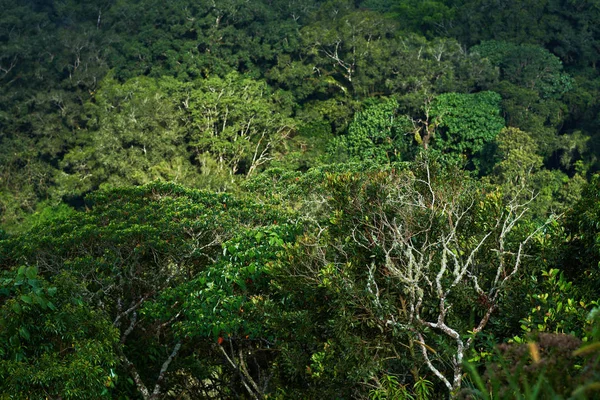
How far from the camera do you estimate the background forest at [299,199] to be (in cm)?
780

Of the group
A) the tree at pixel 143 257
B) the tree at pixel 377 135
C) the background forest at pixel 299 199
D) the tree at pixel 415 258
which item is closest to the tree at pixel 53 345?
the background forest at pixel 299 199

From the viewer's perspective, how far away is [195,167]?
34.8 meters

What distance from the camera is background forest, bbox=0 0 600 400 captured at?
7.80 meters

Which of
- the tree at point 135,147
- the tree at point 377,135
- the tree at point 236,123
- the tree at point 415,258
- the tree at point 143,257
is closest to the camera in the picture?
the tree at point 415,258

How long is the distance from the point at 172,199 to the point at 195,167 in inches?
799

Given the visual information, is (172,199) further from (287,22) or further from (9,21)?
(9,21)

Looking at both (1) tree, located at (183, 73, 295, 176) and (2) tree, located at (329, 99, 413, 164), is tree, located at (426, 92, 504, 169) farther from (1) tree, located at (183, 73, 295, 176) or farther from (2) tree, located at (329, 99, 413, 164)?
(1) tree, located at (183, 73, 295, 176)

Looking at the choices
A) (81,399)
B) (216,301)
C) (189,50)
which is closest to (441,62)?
(189,50)

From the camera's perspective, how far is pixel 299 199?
1973 centimetres

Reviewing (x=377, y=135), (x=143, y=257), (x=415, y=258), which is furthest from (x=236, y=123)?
(x=415, y=258)

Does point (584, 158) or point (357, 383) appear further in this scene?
point (584, 158)

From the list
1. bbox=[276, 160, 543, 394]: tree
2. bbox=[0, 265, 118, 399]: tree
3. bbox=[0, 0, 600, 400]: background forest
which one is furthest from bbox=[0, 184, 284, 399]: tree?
bbox=[276, 160, 543, 394]: tree

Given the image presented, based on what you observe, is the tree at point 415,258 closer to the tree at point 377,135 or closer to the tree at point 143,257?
the tree at point 143,257

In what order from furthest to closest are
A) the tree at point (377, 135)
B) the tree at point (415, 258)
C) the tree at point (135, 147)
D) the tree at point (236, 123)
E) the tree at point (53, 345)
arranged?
the tree at point (377, 135), the tree at point (236, 123), the tree at point (135, 147), the tree at point (415, 258), the tree at point (53, 345)
